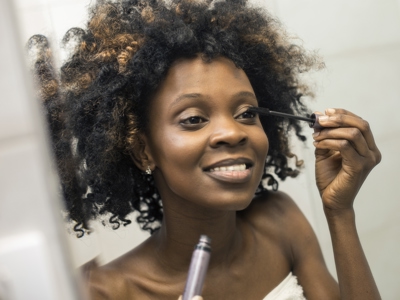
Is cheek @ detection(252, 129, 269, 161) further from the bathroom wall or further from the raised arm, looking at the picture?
the bathroom wall

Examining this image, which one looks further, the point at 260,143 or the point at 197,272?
the point at 260,143

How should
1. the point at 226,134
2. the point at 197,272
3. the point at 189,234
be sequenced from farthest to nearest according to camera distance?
the point at 189,234
the point at 226,134
the point at 197,272

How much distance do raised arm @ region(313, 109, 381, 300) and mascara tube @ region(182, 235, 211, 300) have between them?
0.39 metres

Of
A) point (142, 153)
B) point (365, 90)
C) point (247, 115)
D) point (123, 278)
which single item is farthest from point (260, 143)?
point (365, 90)

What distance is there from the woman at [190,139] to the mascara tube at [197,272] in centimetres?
22

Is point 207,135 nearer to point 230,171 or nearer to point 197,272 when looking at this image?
point 230,171

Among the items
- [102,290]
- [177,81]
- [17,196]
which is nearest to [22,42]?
Result: [17,196]

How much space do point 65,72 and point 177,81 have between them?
0.59 ft

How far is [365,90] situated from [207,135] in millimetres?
739

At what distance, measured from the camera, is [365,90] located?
1.42 meters

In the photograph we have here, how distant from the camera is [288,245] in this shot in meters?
1.03

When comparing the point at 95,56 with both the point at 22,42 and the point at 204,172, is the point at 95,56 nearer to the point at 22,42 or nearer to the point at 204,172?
the point at 204,172

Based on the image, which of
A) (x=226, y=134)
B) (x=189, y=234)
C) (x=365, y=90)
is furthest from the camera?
(x=365, y=90)

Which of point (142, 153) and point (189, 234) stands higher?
point (142, 153)
